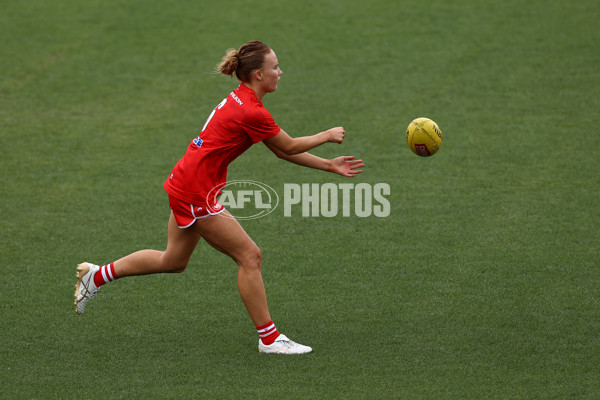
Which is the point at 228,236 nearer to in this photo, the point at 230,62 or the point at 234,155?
the point at 234,155

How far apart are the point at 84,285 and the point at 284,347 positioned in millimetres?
1657

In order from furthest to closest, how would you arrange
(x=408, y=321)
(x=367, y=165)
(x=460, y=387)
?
(x=367, y=165)
(x=408, y=321)
(x=460, y=387)

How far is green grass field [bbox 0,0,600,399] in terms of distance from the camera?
17.3ft

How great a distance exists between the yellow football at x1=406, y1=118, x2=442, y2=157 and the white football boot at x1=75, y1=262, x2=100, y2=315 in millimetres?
2800

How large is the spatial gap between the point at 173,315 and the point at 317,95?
6.22 metres

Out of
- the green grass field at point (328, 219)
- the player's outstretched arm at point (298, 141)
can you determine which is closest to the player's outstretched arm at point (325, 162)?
the player's outstretched arm at point (298, 141)

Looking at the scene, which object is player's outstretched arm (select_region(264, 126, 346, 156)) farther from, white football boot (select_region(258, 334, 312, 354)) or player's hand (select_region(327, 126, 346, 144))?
white football boot (select_region(258, 334, 312, 354))

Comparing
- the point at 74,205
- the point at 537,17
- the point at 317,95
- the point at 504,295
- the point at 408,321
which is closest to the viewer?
the point at 408,321

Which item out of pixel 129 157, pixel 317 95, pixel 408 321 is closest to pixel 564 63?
pixel 317 95

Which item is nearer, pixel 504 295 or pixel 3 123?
pixel 504 295

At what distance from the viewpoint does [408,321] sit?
5.92 meters

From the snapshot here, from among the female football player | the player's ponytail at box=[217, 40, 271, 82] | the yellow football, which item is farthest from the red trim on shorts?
the yellow football

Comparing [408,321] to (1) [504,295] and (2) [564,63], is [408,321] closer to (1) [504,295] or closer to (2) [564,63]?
(1) [504,295]

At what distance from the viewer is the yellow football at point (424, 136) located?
21.1 ft
